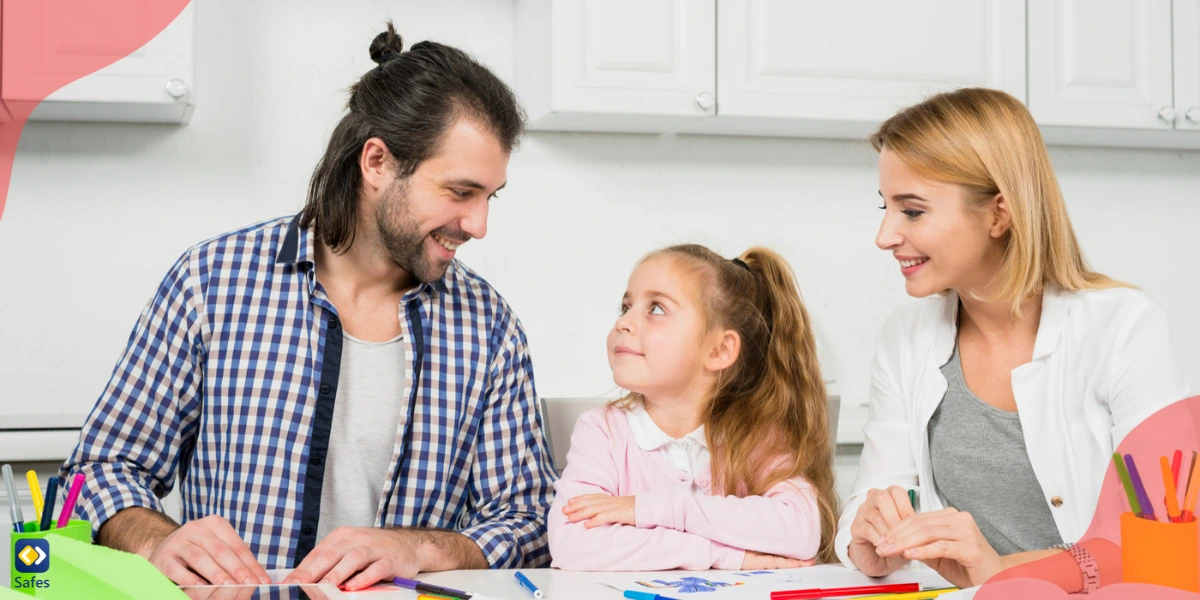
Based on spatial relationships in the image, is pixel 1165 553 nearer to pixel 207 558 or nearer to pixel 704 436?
pixel 704 436

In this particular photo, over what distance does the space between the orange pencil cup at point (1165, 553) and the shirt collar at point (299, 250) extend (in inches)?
40.6

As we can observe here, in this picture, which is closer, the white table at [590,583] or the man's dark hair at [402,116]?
the white table at [590,583]

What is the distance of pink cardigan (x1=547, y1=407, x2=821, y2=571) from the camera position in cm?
124

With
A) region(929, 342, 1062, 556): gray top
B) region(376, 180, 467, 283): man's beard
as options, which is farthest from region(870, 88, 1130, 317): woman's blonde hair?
region(376, 180, 467, 283): man's beard

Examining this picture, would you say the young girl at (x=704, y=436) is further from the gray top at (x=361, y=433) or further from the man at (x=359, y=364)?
the gray top at (x=361, y=433)

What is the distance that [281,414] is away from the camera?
1477mm

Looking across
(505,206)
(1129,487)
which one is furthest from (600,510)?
(505,206)

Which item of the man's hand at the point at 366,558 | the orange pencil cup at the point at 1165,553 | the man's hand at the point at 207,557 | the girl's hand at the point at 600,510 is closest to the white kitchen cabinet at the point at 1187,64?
the girl's hand at the point at 600,510

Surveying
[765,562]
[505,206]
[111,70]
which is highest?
[111,70]

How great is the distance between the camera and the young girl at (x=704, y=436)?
50.4 inches

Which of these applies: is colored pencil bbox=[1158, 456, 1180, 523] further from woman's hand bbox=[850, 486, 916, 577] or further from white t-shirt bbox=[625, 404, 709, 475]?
white t-shirt bbox=[625, 404, 709, 475]

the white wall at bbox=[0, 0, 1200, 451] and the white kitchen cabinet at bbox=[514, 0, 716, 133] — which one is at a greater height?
the white kitchen cabinet at bbox=[514, 0, 716, 133]

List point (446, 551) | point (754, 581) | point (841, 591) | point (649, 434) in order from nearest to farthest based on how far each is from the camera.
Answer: point (841, 591) → point (754, 581) → point (446, 551) → point (649, 434)

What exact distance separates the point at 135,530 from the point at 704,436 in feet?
2.44
